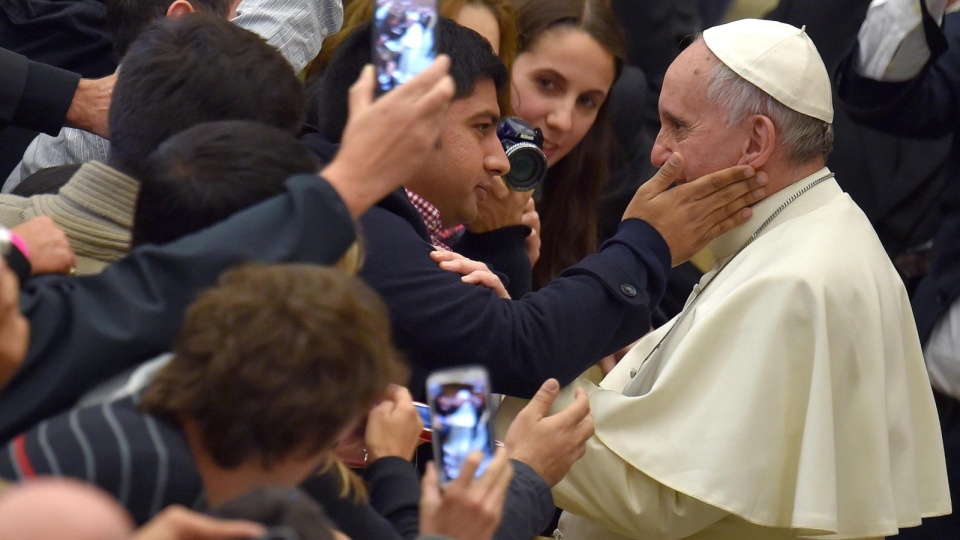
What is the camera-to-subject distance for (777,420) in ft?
10.3

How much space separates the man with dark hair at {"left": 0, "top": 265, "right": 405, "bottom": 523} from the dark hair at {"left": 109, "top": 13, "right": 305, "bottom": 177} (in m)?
0.70

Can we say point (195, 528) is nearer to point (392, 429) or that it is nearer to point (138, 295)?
point (138, 295)

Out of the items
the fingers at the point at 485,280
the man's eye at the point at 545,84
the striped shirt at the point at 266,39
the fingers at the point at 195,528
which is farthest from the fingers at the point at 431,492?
the man's eye at the point at 545,84

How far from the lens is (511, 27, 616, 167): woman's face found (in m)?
4.52

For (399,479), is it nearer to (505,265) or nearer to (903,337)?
(505,265)

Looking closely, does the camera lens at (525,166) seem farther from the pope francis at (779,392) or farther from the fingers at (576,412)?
the fingers at (576,412)

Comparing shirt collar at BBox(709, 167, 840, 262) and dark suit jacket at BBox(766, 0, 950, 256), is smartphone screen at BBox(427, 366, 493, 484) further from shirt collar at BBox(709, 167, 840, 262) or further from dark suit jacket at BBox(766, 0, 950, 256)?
dark suit jacket at BBox(766, 0, 950, 256)

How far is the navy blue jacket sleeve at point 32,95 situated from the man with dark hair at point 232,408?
5.43 ft

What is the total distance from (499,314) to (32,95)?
4.26ft

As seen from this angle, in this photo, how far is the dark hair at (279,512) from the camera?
5.31 ft

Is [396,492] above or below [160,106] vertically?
below

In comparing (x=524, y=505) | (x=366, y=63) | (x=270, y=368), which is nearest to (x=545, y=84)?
(x=366, y=63)

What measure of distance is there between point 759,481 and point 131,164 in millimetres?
1498

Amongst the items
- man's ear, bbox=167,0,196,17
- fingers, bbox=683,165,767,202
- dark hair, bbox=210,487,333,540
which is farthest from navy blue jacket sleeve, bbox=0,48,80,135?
dark hair, bbox=210,487,333,540
